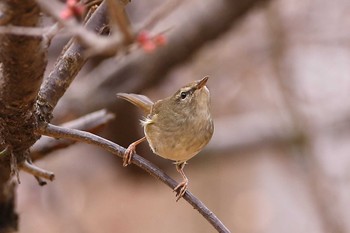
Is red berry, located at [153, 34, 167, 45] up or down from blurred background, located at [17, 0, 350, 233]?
down

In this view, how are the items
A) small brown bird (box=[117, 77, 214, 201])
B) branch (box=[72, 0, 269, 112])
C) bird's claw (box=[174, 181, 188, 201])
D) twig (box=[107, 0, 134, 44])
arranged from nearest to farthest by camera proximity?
1. twig (box=[107, 0, 134, 44])
2. bird's claw (box=[174, 181, 188, 201])
3. small brown bird (box=[117, 77, 214, 201])
4. branch (box=[72, 0, 269, 112])

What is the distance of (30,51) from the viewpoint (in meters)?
1.09

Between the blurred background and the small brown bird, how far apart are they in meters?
0.43

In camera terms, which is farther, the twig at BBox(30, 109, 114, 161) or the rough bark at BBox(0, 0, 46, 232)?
the twig at BBox(30, 109, 114, 161)

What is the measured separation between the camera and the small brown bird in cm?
185

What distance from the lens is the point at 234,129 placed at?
4102 millimetres

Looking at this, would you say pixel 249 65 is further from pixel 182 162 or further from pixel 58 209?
pixel 182 162

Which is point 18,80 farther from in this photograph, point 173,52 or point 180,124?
point 173,52

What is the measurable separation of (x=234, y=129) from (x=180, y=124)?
7.17 ft

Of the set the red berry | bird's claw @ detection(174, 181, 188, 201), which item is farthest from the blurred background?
the red berry

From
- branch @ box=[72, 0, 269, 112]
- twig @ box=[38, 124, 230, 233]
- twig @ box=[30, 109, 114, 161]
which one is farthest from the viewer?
branch @ box=[72, 0, 269, 112]

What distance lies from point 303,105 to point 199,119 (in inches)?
97.6

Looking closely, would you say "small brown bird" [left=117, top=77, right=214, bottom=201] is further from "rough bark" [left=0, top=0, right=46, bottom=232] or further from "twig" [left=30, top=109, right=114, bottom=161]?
"rough bark" [left=0, top=0, right=46, bottom=232]

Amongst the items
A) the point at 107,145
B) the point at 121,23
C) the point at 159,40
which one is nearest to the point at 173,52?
the point at 107,145
